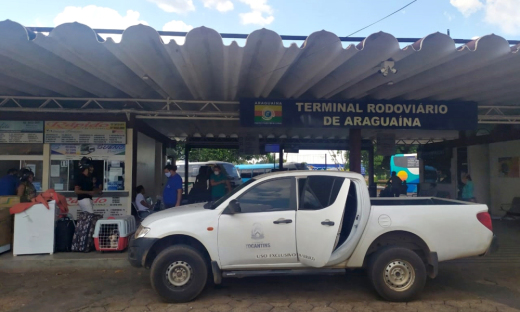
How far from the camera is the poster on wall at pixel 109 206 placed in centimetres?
983

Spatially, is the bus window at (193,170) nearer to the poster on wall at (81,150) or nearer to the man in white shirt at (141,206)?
the poster on wall at (81,150)

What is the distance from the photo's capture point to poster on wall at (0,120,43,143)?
977 cm

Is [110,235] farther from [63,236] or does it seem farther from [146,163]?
[146,163]

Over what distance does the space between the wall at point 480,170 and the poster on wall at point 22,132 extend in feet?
47.4

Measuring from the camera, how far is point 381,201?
6.35 meters

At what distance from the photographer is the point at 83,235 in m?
7.66

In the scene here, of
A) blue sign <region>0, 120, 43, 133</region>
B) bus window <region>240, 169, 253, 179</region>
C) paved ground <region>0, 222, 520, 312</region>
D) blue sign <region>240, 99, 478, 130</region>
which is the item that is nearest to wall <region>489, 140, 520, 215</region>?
blue sign <region>240, 99, 478, 130</region>

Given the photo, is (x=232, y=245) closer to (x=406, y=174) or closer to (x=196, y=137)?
(x=196, y=137)

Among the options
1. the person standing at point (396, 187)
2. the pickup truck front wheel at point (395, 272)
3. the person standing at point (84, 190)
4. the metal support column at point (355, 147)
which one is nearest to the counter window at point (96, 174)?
the person standing at point (84, 190)

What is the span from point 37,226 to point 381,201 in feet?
21.2

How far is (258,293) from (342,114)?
5.00 m

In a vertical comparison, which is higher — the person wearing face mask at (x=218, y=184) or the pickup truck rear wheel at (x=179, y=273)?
the person wearing face mask at (x=218, y=184)

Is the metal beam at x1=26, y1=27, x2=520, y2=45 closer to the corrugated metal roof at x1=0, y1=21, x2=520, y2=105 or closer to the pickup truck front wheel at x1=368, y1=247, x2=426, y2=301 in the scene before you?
the corrugated metal roof at x1=0, y1=21, x2=520, y2=105

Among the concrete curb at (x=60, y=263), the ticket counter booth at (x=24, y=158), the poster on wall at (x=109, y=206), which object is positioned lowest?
the concrete curb at (x=60, y=263)
